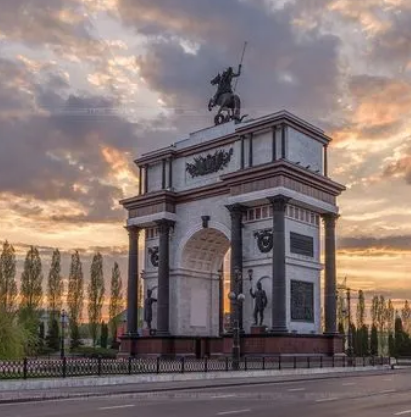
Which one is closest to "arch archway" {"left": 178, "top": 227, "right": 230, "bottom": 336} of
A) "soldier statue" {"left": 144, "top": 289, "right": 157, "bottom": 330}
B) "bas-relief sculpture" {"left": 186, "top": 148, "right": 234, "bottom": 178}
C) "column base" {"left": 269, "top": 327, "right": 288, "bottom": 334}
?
"soldier statue" {"left": 144, "top": 289, "right": 157, "bottom": 330}

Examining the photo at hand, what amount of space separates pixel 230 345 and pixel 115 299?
172ft

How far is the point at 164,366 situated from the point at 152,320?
23.1 metres

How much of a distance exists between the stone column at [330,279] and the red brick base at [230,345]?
3.85 ft

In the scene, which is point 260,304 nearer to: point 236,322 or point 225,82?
point 236,322

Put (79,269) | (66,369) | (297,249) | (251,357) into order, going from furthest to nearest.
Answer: (79,269) < (297,249) < (251,357) < (66,369)

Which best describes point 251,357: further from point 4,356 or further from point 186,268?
point 4,356

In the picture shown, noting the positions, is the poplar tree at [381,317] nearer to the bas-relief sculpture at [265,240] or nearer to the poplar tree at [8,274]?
the poplar tree at [8,274]

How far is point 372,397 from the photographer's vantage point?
25.0 metres

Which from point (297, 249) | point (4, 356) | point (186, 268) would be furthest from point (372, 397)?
point (186, 268)

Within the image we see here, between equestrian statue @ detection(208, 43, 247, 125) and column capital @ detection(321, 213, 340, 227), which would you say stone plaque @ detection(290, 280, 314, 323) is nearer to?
column capital @ detection(321, 213, 340, 227)

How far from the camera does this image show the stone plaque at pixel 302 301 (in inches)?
2110

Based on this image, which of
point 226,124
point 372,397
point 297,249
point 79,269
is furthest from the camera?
point 79,269

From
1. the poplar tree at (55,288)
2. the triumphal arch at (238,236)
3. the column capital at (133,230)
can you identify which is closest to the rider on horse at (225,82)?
the triumphal arch at (238,236)

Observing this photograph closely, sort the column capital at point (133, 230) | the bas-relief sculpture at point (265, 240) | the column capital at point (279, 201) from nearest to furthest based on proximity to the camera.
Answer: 1. the column capital at point (279, 201)
2. the bas-relief sculpture at point (265, 240)
3. the column capital at point (133, 230)
